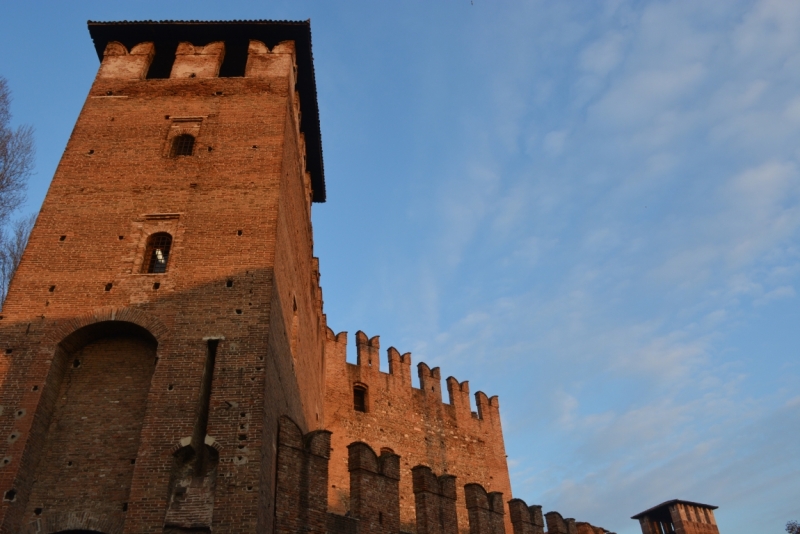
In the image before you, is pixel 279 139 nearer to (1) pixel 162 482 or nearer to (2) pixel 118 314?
(2) pixel 118 314

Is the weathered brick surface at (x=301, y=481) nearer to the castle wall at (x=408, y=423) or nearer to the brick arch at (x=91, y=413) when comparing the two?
the brick arch at (x=91, y=413)

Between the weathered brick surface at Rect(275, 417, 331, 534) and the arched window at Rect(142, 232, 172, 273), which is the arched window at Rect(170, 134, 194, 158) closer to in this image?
the arched window at Rect(142, 232, 172, 273)

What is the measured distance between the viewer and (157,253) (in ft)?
37.3

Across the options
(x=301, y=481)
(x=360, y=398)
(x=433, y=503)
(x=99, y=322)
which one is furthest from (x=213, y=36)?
(x=433, y=503)

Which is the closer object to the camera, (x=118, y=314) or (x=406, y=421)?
(x=118, y=314)

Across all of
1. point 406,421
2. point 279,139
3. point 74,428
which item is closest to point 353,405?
point 406,421

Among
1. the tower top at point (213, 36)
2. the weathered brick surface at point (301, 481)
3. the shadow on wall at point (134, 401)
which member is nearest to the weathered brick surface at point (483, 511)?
the weathered brick surface at point (301, 481)

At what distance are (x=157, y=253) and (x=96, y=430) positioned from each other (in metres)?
3.17

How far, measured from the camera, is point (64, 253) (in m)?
11.1

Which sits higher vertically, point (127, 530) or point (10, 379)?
point (10, 379)

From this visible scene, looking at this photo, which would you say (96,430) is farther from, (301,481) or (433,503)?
(433,503)

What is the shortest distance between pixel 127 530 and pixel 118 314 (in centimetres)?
340

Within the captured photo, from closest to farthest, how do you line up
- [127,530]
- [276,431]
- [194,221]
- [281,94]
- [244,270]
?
[127,530]
[276,431]
[244,270]
[194,221]
[281,94]

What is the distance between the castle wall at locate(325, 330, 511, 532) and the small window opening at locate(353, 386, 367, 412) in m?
0.15
